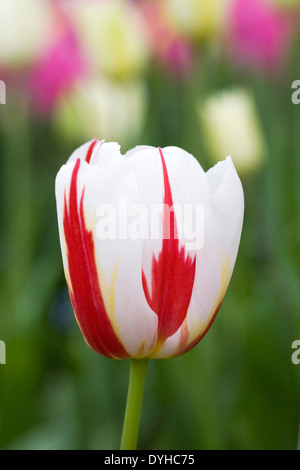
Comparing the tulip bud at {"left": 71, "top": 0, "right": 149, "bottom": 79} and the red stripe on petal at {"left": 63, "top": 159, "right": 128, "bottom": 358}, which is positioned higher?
the tulip bud at {"left": 71, "top": 0, "right": 149, "bottom": 79}

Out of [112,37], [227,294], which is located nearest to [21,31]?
[112,37]

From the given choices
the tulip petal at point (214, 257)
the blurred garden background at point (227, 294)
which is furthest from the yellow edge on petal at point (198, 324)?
the blurred garden background at point (227, 294)

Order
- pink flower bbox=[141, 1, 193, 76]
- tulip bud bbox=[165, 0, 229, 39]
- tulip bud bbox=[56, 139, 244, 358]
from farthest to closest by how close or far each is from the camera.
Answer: pink flower bbox=[141, 1, 193, 76] → tulip bud bbox=[165, 0, 229, 39] → tulip bud bbox=[56, 139, 244, 358]

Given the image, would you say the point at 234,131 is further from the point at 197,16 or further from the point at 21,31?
the point at 21,31

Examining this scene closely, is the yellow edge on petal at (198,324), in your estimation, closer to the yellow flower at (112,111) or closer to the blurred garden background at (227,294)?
the blurred garden background at (227,294)

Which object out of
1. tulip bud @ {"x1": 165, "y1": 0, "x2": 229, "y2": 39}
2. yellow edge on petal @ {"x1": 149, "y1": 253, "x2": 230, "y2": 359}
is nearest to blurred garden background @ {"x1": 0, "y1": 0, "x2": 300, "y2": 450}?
tulip bud @ {"x1": 165, "y1": 0, "x2": 229, "y2": 39}

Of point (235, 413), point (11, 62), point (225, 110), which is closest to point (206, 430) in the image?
point (235, 413)

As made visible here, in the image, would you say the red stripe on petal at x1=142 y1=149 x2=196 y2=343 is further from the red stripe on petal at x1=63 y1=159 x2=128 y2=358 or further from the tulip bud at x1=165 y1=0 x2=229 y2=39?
the tulip bud at x1=165 y1=0 x2=229 y2=39
